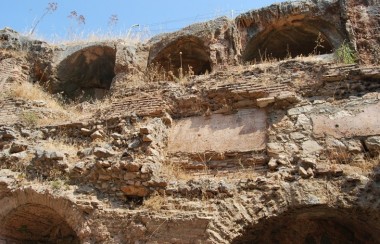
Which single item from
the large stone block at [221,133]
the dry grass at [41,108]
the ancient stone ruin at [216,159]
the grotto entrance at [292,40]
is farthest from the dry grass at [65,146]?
the grotto entrance at [292,40]

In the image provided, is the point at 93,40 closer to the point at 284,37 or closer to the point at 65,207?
the point at 284,37

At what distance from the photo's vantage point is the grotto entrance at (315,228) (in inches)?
205

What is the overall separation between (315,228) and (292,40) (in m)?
5.36

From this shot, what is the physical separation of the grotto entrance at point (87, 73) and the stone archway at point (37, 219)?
198 inches

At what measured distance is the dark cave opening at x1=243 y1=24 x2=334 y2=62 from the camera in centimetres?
952

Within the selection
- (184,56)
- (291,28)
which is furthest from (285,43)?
(184,56)

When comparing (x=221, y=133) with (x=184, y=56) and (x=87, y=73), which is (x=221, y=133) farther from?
(x=87, y=73)

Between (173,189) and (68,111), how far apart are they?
4.86 m

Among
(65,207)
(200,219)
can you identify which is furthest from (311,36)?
(65,207)

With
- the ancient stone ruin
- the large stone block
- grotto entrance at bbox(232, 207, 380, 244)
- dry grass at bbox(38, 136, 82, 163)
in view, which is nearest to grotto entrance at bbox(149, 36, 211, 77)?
the ancient stone ruin

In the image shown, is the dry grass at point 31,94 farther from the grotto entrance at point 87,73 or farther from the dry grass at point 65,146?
the dry grass at point 65,146

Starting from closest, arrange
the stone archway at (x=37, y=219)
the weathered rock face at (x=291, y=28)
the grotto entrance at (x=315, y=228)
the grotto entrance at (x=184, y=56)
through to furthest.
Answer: the grotto entrance at (x=315, y=228)
the stone archway at (x=37, y=219)
the weathered rock face at (x=291, y=28)
the grotto entrance at (x=184, y=56)

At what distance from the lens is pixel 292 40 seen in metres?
10.0

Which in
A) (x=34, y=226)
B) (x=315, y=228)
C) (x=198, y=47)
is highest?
(x=198, y=47)
